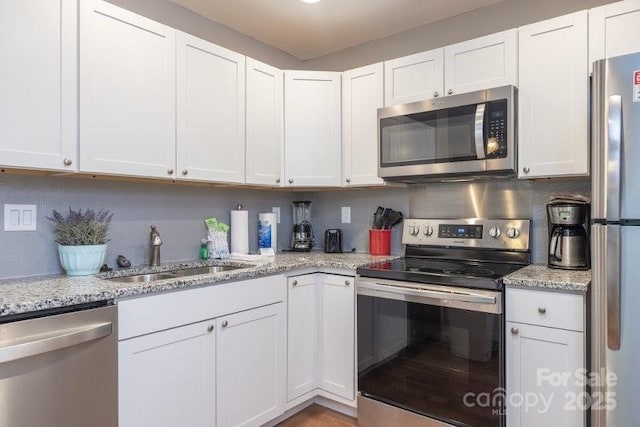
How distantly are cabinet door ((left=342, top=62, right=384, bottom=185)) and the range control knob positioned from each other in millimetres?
812

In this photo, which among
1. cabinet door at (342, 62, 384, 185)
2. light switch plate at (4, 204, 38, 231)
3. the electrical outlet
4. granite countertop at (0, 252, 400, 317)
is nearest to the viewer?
granite countertop at (0, 252, 400, 317)

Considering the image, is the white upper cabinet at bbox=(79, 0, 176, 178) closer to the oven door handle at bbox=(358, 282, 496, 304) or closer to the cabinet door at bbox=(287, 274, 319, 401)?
the cabinet door at bbox=(287, 274, 319, 401)

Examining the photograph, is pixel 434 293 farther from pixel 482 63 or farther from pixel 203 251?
pixel 203 251

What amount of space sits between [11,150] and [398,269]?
5.94 feet

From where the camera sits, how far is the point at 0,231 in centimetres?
173

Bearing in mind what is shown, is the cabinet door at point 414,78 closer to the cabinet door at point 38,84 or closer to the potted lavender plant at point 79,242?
the cabinet door at point 38,84

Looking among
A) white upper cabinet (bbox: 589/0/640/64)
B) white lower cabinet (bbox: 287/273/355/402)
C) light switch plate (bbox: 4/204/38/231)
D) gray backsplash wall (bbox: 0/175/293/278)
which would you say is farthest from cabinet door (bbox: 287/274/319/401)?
white upper cabinet (bbox: 589/0/640/64)

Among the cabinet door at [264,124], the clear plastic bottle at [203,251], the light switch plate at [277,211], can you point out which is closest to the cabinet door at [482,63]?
the cabinet door at [264,124]

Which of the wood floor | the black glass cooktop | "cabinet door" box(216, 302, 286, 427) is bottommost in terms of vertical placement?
the wood floor

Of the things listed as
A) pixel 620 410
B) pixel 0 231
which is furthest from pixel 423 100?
pixel 0 231

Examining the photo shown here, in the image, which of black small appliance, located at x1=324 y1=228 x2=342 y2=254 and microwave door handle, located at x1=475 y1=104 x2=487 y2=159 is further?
black small appliance, located at x1=324 y1=228 x2=342 y2=254

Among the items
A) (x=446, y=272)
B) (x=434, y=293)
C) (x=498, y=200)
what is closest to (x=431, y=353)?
(x=434, y=293)

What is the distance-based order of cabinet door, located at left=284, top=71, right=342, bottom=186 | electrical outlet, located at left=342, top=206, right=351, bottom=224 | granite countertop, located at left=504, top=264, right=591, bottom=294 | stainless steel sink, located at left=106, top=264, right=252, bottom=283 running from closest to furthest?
granite countertop, located at left=504, top=264, right=591, bottom=294 < stainless steel sink, located at left=106, top=264, right=252, bottom=283 < cabinet door, located at left=284, top=71, right=342, bottom=186 < electrical outlet, located at left=342, top=206, right=351, bottom=224

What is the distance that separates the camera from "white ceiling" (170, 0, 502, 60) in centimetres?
242
